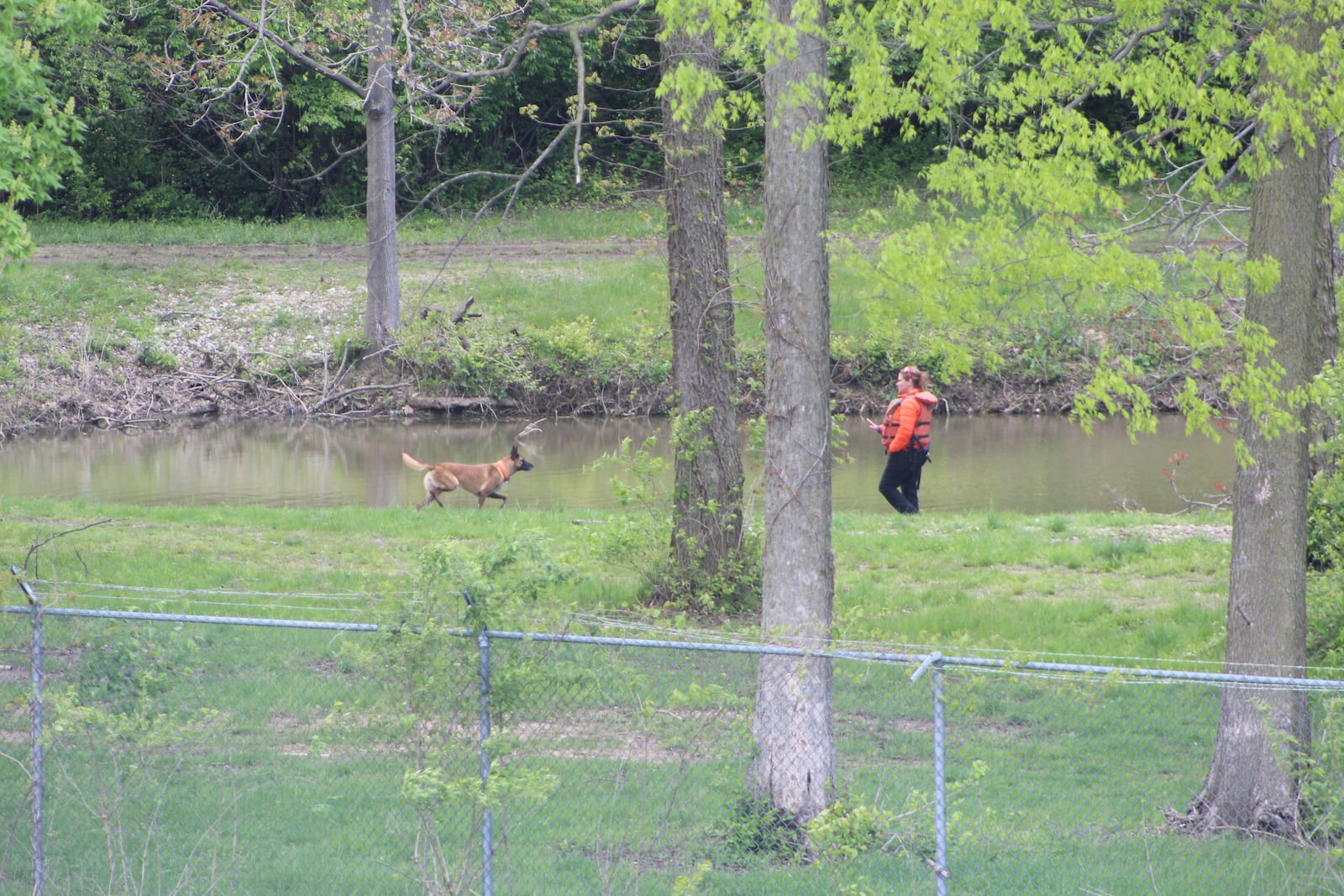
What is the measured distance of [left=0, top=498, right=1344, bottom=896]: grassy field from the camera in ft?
18.9

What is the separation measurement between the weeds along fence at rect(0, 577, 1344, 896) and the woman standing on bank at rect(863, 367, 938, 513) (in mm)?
8149

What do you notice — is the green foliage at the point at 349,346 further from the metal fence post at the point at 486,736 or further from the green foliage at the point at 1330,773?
the green foliage at the point at 1330,773

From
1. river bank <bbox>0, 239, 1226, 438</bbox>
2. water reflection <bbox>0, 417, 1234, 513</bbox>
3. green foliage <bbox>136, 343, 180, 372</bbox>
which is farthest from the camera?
green foliage <bbox>136, 343, 180, 372</bbox>

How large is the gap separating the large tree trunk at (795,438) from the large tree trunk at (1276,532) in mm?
2176

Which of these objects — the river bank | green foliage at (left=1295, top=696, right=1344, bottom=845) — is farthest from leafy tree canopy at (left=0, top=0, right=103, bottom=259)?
the river bank

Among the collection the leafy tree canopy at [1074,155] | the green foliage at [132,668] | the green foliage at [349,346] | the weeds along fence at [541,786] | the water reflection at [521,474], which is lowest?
the water reflection at [521,474]

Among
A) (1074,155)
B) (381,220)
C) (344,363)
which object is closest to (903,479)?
(1074,155)

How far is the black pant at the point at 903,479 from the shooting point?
17.3 m

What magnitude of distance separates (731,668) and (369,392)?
23.1 metres

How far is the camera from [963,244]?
6992 mm

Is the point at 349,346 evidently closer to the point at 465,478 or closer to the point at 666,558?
the point at 465,478

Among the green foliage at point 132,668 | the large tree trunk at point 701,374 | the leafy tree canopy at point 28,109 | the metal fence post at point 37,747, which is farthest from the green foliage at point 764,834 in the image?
the leafy tree canopy at point 28,109

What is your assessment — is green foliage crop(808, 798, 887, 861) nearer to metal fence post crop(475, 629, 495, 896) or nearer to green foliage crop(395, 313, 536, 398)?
metal fence post crop(475, 629, 495, 896)

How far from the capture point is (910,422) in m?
16.6
